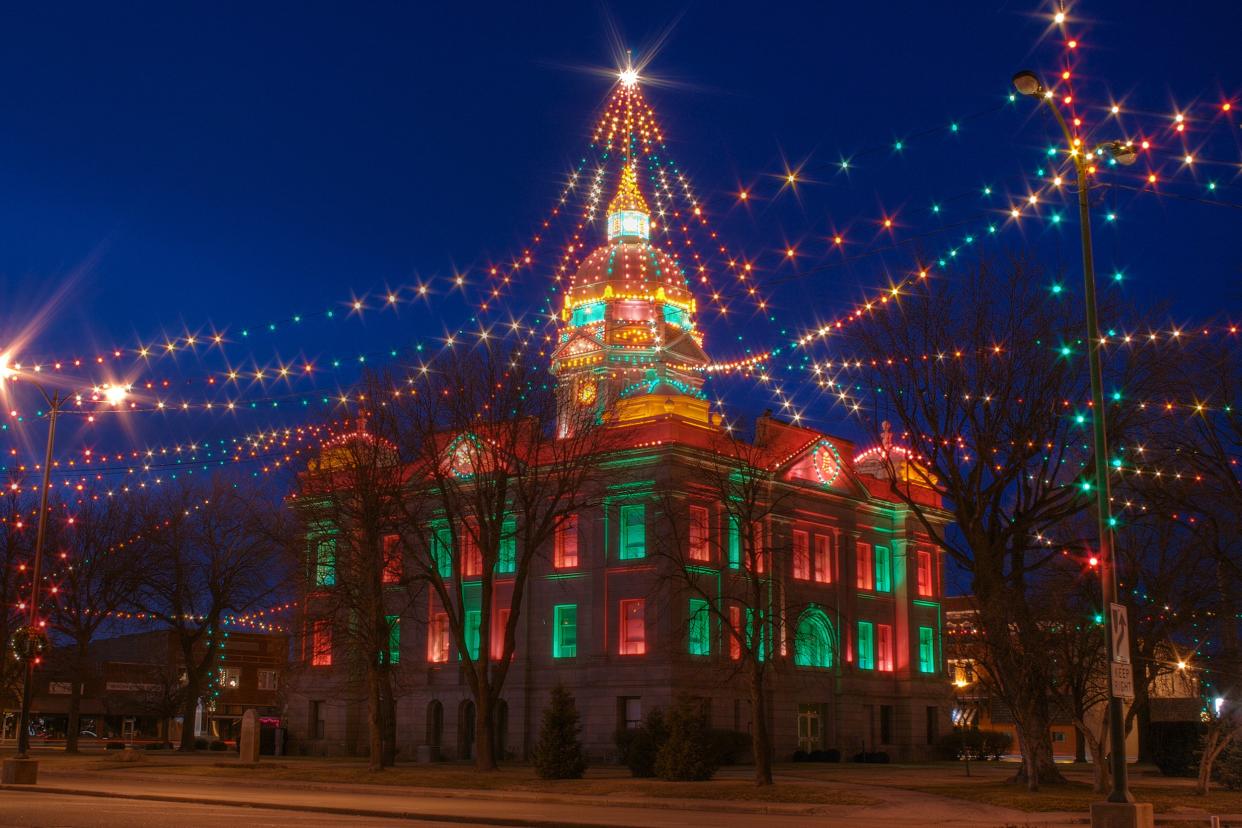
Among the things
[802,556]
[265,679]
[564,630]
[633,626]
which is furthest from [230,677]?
[802,556]

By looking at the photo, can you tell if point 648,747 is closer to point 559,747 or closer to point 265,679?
point 559,747

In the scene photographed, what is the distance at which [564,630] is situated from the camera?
57.3 m

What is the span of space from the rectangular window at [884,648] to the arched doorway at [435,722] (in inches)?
803

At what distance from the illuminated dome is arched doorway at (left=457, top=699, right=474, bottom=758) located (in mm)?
15178

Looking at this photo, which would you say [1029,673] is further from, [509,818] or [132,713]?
[132,713]

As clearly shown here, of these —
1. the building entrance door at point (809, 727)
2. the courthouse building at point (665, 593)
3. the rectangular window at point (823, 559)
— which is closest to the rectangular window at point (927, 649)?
the courthouse building at point (665, 593)

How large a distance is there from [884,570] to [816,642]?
20.8ft

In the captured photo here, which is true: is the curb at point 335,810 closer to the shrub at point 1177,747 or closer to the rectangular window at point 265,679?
the shrub at point 1177,747

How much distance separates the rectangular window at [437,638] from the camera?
6091 cm

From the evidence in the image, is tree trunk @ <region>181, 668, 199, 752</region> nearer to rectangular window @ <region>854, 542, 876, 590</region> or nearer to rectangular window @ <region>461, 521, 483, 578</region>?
rectangular window @ <region>461, 521, 483, 578</region>

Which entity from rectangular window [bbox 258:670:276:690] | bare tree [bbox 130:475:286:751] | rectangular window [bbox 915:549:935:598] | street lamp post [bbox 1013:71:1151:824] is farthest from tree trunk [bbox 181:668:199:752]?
street lamp post [bbox 1013:71:1151:824]

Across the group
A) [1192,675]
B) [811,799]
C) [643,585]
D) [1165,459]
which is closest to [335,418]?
[643,585]

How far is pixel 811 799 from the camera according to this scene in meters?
31.1

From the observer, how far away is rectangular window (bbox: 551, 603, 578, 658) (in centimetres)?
5700
